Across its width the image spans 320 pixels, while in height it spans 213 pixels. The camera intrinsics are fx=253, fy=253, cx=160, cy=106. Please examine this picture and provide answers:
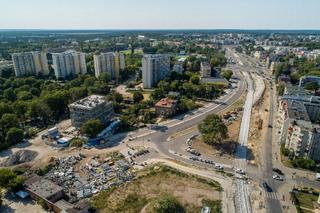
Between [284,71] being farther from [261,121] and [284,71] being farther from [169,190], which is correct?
[169,190]

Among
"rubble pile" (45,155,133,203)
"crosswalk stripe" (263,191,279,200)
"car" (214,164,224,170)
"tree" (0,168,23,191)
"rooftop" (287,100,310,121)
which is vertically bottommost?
"rubble pile" (45,155,133,203)

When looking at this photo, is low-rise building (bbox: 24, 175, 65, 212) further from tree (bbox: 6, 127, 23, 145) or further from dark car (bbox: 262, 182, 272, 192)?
dark car (bbox: 262, 182, 272, 192)

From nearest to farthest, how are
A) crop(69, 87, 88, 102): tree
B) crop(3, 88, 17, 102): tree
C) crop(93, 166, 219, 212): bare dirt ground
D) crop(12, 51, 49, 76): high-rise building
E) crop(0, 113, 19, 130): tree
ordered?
crop(93, 166, 219, 212): bare dirt ground → crop(0, 113, 19, 130): tree → crop(69, 87, 88, 102): tree → crop(3, 88, 17, 102): tree → crop(12, 51, 49, 76): high-rise building

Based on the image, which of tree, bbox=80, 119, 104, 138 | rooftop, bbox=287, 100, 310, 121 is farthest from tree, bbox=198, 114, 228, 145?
tree, bbox=80, 119, 104, 138

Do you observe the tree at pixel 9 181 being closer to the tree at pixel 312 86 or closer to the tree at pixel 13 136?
the tree at pixel 13 136

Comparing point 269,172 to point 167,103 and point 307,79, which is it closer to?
point 167,103

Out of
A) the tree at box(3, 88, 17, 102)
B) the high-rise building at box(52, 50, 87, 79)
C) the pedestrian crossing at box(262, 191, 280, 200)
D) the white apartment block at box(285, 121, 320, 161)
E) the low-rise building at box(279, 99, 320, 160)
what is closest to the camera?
the pedestrian crossing at box(262, 191, 280, 200)

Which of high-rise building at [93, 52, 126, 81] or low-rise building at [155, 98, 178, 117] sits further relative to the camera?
high-rise building at [93, 52, 126, 81]
